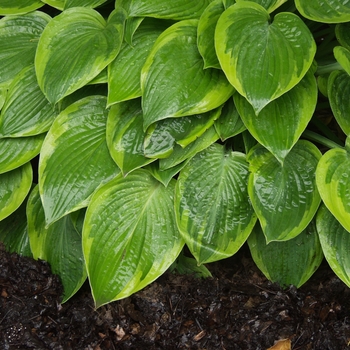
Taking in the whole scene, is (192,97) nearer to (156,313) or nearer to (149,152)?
(149,152)

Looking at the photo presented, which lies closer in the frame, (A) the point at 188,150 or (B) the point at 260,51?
(B) the point at 260,51

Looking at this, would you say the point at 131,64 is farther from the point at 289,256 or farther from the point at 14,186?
the point at 289,256

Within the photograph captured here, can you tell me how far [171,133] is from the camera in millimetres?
1372

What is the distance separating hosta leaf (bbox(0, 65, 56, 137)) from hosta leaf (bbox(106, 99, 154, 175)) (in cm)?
21

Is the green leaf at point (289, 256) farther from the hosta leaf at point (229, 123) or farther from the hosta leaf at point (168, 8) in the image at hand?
the hosta leaf at point (168, 8)

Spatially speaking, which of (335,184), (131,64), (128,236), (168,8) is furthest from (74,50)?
(335,184)

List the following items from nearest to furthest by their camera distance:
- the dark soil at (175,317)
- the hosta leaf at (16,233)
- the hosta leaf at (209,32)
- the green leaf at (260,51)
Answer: the green leaf at (260,51) → the hosta leaf at (209,32) → the dark soil at (175,317) → the hosta leaf at (16,233)

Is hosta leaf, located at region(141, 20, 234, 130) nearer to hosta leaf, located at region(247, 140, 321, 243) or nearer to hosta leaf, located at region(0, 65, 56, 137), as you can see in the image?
hosta leaf, located at region(247, 140, 321, 243)

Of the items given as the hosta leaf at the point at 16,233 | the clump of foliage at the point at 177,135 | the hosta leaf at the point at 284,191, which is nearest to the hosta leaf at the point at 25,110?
the clump of foliage at the point at 177,135

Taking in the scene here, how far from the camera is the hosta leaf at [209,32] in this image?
4.39 feet

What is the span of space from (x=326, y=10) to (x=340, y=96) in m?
0.23

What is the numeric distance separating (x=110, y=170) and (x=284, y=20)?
1.85ft

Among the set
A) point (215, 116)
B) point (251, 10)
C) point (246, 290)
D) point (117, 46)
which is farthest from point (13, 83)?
point (246, 290)

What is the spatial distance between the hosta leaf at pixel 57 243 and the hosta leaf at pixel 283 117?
592 mm
